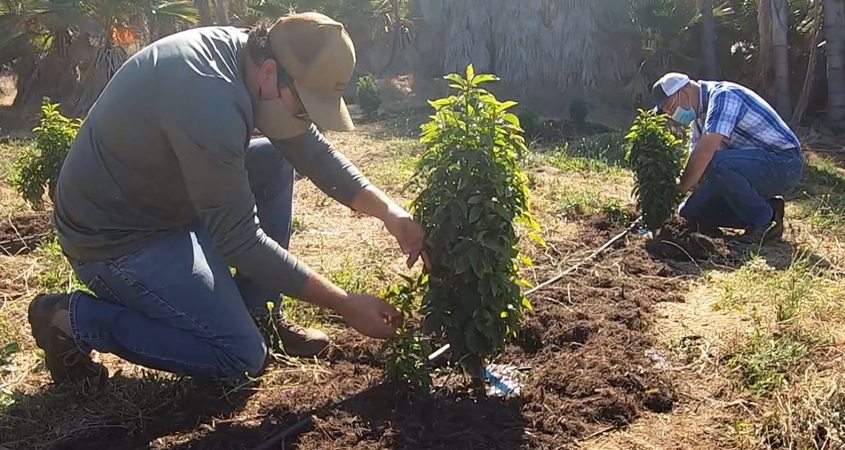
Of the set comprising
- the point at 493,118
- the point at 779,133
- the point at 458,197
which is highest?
the point at 493,118

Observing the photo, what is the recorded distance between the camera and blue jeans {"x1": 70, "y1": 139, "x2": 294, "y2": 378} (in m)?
3.07

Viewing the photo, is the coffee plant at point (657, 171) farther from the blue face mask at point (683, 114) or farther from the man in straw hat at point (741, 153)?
the blue face mask at point (683, 114)

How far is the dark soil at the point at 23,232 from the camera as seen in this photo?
216 inches

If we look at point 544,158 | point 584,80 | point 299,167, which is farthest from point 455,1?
point 299,167

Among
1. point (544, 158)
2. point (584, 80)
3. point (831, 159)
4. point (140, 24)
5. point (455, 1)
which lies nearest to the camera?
point (544, 158)

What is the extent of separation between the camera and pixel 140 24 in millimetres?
14438

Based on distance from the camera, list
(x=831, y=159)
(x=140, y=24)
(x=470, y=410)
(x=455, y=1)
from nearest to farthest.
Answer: (x=470, y=410)
(x=831, y=159)
(x=140, y=24)
(x=455, y=1)

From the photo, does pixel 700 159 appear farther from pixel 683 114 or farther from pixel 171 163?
pixel 171 163

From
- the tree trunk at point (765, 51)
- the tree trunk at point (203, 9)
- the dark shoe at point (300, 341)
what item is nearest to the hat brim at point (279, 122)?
the dark shoe at point (300, 341)

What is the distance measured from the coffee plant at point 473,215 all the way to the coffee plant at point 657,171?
99.4 inches

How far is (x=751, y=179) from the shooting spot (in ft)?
18.5

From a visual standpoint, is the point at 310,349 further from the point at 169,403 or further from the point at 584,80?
the point at 584,80

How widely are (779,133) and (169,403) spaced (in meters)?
4.70

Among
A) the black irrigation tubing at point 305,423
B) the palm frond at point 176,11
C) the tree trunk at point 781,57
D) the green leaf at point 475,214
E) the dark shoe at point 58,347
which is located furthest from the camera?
the palm frond at point 176,11
